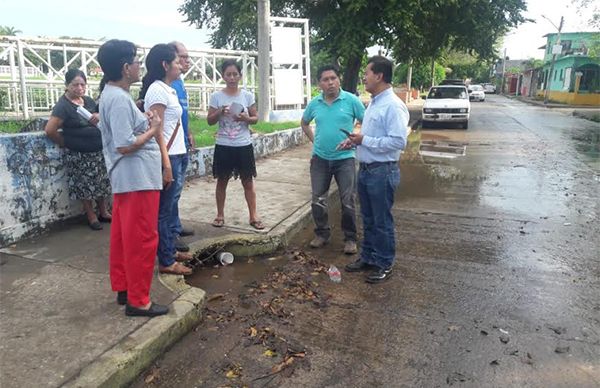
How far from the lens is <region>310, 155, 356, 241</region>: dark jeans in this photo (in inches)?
201

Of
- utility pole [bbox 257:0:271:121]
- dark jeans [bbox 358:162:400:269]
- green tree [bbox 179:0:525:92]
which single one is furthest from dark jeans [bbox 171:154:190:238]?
green tree [bbox 179:0:525:92]

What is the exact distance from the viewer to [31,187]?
4.73 metres

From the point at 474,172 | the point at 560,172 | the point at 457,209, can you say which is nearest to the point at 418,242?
the point at 457,209

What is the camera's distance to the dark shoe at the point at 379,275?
439 cm

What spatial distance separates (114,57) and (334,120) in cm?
245

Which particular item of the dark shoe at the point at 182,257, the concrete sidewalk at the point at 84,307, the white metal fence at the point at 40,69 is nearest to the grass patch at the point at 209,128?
the white metal fence at the point at 40,69

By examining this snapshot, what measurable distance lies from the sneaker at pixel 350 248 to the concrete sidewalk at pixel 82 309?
2.34 feet

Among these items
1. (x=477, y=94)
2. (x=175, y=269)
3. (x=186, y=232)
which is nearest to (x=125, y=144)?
(x=175, y=269)

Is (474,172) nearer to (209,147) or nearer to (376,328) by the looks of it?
(209,147)

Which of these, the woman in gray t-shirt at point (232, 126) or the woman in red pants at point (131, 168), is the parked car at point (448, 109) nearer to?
the woman in gray t-shirt at point (232, 126)

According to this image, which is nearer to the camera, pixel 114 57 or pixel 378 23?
pixel 114 57

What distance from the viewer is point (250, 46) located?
69.0 feet

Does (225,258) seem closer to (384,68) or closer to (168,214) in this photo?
(168,214)

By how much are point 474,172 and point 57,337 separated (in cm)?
867
